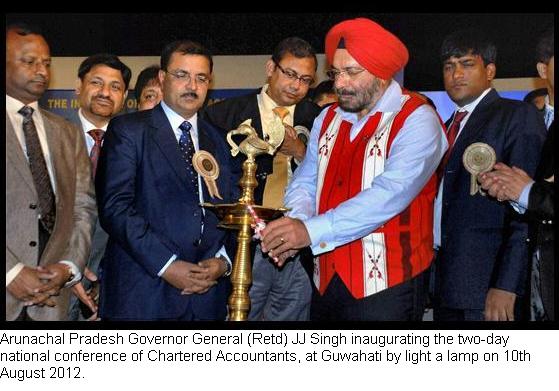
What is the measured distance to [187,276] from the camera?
3.81 m

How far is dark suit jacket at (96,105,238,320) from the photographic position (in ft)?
12.5

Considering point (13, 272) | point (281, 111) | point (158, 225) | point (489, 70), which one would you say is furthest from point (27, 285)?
point (489, 70)

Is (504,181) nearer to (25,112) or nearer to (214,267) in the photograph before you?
(214,267)

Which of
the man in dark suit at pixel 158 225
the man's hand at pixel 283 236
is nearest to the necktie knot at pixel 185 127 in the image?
the man in dark suit at pixel 158 225

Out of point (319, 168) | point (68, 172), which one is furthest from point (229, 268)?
point (68, 172)

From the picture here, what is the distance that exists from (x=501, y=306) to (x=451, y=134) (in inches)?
39.0

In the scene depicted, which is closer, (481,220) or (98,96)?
(481,220)

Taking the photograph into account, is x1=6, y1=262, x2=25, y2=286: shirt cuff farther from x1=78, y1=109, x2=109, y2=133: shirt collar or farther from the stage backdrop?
the stage backdrop

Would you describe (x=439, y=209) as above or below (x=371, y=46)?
below

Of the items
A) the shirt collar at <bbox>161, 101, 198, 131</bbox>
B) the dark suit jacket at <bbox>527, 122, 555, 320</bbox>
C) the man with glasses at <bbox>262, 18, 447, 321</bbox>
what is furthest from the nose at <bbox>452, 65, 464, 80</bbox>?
the shirt collar at <bbox>161, 101, 198, 131</bbox>

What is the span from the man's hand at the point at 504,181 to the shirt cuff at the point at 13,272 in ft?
7.46

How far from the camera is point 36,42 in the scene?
402 centimetres

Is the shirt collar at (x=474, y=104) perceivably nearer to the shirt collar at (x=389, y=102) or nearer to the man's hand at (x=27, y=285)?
the shirt collar at (x=389, y=102)

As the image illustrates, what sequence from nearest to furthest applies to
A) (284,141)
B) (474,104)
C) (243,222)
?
1. (243,222)
2. (474,104)
3. (284,141)
